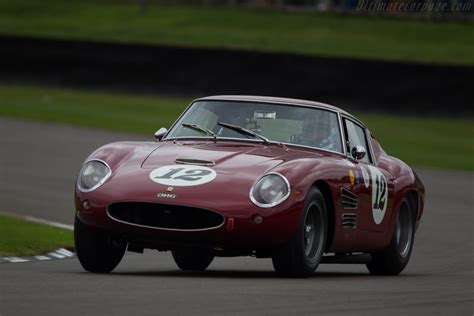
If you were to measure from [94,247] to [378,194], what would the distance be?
2.24 meters

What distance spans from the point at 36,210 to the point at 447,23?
21525mm

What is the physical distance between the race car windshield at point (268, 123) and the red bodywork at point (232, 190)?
0.12m

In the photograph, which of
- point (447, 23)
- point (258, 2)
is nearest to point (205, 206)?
point (447, 23)

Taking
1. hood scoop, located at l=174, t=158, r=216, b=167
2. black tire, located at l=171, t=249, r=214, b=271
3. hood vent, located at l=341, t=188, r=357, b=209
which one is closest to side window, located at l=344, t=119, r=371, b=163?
hood vent, located at l=341, t=188, r=357, b=209

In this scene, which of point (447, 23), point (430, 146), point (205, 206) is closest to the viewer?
point (205, 206)

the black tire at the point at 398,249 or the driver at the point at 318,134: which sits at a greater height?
the driver at the point at 318,134

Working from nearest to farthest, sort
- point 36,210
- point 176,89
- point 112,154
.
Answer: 1. point 112,154
2. point 36,210
3. point 176,89

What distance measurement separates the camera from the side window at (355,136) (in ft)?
29.7

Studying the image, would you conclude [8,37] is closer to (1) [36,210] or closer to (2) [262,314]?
(1) [36,210]

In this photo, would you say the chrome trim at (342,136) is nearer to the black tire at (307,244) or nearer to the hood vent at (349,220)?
the hood vent at (349,220)

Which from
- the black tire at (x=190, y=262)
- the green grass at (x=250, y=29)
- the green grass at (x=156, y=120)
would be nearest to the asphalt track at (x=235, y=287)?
the black tire at (x=190, y=262)

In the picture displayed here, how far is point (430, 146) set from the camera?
23594mm

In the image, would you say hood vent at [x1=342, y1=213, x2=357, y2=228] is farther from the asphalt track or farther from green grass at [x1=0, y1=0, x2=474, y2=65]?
green grass at [x1=0, y1=0, x2=474, y2=65]

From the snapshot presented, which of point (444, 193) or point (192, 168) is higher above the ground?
point (192, 168)
